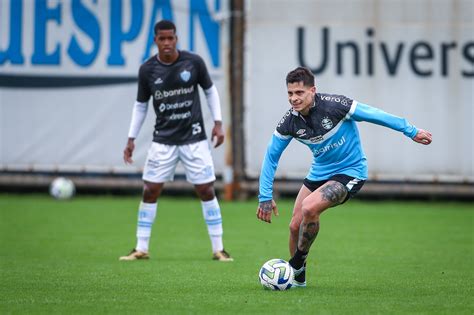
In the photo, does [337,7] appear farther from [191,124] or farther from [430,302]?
[430,302]

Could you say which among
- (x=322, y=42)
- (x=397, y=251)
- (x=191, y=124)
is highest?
(x=322, y=42)

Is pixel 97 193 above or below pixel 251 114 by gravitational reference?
below

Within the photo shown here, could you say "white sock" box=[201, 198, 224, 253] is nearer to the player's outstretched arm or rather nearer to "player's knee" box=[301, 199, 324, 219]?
the player's outstretched arm

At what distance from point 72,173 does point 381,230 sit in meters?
7.25

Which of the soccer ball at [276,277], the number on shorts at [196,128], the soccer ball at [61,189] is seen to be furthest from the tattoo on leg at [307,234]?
the soccer ball at [61,189]

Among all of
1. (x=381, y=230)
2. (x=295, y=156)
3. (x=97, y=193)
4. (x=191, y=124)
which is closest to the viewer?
(x=191, y=124)

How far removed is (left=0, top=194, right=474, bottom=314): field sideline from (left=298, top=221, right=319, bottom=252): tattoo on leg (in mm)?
385

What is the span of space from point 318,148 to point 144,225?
3035 millimetres

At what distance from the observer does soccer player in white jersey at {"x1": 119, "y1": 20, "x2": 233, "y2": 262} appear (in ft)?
35.8

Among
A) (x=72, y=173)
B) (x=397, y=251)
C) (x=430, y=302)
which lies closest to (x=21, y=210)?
(x=72, y=173)

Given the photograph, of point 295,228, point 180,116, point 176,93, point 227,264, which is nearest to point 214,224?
point 227,264

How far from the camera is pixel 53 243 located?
41.0 ft

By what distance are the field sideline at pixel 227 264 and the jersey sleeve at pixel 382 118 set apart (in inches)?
52.3

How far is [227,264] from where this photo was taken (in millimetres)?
10305
